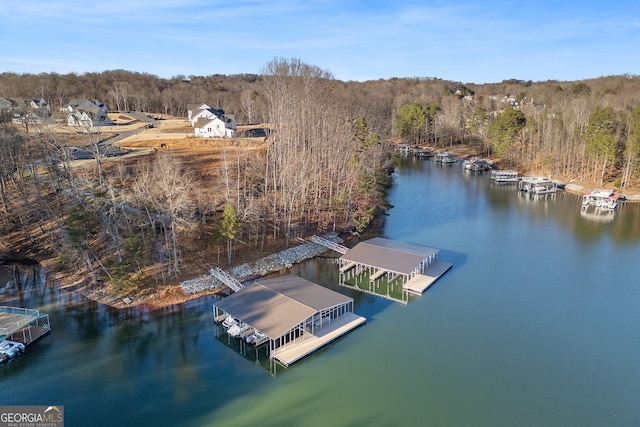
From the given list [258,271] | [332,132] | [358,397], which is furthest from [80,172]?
[358,397]

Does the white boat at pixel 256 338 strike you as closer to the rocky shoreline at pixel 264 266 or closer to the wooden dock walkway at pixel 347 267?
the rocky shoreline at pixel 264 266

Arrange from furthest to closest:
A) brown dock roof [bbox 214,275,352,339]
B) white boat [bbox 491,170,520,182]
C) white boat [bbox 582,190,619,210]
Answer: white boat [bbox 491,170,520,182] < white boat [bbox 582,190,619,210] < brown dock roof [bbox 214,275,352,339]

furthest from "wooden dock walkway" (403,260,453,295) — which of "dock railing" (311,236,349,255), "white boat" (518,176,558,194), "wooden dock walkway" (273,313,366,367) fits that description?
"white boat" (518,176,558,194)

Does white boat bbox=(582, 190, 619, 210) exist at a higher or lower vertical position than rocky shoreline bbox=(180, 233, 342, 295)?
higher

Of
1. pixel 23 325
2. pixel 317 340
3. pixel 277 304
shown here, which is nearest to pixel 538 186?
pixel 317 340

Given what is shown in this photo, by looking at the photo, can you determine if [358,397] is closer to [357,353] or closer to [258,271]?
[357,353]

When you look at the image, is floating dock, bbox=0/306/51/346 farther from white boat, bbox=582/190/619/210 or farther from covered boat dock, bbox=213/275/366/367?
white boat, bbox=582/190/619/210

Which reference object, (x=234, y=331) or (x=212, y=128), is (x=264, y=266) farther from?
(x=212, y=128)
